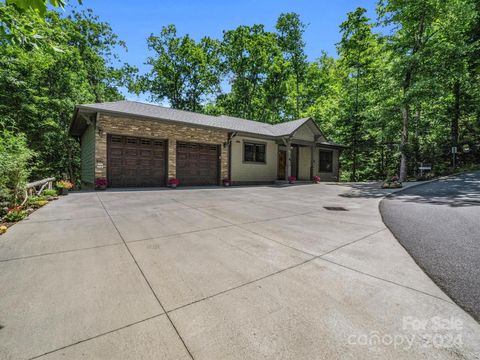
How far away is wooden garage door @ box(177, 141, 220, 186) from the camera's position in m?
12.0

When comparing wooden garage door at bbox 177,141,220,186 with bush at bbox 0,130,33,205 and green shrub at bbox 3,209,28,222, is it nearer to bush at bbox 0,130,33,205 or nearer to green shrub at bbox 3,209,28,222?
bush at bbox 0,130,33,205

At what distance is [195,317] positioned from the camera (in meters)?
1.78

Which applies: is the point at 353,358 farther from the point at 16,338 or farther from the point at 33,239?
the point at 33,239

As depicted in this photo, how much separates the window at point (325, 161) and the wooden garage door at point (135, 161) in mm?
12889

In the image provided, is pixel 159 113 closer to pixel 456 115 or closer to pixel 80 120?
pixel 80 120

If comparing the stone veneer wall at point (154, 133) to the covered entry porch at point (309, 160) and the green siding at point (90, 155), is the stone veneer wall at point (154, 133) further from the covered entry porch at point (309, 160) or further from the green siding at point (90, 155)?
the covered entry porch at point (309, 160)

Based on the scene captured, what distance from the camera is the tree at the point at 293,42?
1052 inches

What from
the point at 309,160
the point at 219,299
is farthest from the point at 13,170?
the point at 309,160

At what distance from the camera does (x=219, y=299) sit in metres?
2.03

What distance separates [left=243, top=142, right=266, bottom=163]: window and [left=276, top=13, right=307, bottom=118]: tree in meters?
15.7

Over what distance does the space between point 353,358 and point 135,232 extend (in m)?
3.65

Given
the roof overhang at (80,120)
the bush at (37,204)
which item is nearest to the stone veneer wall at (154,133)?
the roof overhang at (80,120)

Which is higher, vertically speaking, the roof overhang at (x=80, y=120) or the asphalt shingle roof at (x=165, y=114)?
the asphalt shingle roof at (x=165, y=114)

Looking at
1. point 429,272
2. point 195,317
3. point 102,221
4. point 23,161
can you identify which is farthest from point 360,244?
point 23,161
